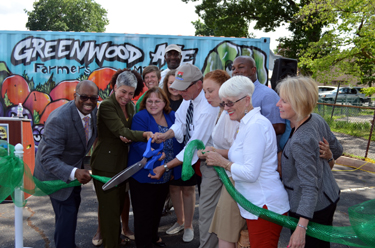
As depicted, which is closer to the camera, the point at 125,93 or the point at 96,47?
the point at 125,93

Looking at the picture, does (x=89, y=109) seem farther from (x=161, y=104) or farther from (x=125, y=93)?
(x=161, y=104)

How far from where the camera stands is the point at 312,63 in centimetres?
1099

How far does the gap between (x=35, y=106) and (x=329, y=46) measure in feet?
32.3

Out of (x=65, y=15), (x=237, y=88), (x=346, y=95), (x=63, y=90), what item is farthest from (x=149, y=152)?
(x=65, y=15)

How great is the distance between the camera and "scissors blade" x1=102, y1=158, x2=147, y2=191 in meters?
2.81

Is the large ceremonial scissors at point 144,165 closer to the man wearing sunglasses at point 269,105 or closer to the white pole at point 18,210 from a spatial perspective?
the white pole at point 18,210

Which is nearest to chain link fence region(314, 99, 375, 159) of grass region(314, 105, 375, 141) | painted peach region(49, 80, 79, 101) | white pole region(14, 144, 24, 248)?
grass region(314, 105, 375, 141)

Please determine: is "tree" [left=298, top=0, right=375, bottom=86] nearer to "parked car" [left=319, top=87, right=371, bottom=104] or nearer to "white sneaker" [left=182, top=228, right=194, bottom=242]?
"white sneaker" [left=182, top=228, right=194, bottom=242]

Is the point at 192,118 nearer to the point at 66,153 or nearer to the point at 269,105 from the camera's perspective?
the point at 269,105

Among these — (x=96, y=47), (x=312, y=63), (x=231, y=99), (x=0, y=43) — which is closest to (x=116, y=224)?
(x=231, y=99)

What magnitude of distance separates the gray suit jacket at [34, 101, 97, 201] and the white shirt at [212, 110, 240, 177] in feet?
4.19

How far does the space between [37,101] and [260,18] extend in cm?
1710

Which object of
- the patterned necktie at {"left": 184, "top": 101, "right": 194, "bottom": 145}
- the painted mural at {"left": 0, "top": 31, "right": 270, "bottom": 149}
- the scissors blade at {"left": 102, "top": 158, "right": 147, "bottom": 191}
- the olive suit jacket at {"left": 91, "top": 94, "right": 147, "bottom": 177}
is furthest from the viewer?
the painted mural at {"left": 0, "top": 31, "right": 270, "bottom": 149}

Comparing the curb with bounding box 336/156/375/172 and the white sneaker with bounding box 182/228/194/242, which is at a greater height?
the white sneaker with bounding box 182/228/194/242
